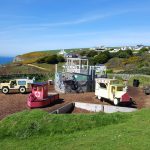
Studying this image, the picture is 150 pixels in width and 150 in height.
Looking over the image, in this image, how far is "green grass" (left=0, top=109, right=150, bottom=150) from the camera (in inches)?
509

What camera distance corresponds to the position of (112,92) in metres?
23.4

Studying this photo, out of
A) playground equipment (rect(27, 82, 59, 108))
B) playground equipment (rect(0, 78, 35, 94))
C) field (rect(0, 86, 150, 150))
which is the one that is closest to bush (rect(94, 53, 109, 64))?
playground equipment (rect(0, 78, 35, 94))

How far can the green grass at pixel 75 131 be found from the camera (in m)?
12.9

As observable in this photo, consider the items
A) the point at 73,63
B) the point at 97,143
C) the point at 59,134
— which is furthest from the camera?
the point at 73,63

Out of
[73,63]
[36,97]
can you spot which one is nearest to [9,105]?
[36,97]

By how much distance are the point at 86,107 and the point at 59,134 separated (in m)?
7.07

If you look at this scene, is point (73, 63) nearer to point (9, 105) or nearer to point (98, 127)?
point (9, 105)

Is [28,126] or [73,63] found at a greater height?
[73,63]

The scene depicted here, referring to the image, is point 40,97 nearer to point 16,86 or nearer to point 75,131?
point 16,86

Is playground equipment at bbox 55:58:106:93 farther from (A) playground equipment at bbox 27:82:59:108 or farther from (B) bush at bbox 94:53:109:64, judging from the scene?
(B) bush at bbox 94:53:109:64

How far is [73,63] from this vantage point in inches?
1362

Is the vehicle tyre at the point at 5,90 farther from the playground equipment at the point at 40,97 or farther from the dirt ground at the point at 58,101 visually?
the playground equipment at the point at 40,97

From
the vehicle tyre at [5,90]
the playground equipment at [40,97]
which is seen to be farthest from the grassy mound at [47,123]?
the vehicle tyre at [5,90]

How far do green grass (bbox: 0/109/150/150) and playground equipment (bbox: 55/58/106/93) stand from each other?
36.3 ft
